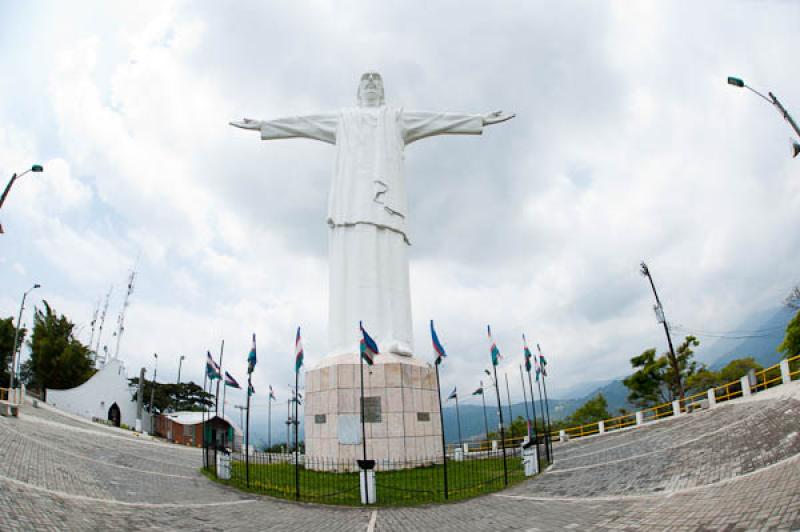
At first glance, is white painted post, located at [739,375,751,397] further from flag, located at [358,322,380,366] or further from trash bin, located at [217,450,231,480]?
trash bin, located at [217,450,231,480]

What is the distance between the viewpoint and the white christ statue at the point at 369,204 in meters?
16.6

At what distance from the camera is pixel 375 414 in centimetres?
1456

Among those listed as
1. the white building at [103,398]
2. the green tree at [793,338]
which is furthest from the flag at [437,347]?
the white building at [103,398]

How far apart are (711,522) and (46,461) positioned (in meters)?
13.9

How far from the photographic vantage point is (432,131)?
19156 mm

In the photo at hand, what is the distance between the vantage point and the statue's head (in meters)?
19.3

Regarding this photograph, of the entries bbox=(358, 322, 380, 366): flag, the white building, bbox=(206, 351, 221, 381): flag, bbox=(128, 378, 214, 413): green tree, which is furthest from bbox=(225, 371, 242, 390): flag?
bbox=(128, 378, 214, 413): green tree

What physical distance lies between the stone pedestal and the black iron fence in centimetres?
15

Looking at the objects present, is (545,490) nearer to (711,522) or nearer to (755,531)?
(711,522)

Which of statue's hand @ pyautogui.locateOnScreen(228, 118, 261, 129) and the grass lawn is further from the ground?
statue's hand @ pyautogui.locateOnScreen(228, 118, 261, 129)

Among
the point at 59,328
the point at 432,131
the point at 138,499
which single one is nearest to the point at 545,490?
the point at 138,499

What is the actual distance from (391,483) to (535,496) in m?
3.77

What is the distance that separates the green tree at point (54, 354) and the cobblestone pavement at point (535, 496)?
28.2 meters

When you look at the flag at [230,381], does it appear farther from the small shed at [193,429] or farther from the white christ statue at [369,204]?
the small shed at [193,429]
